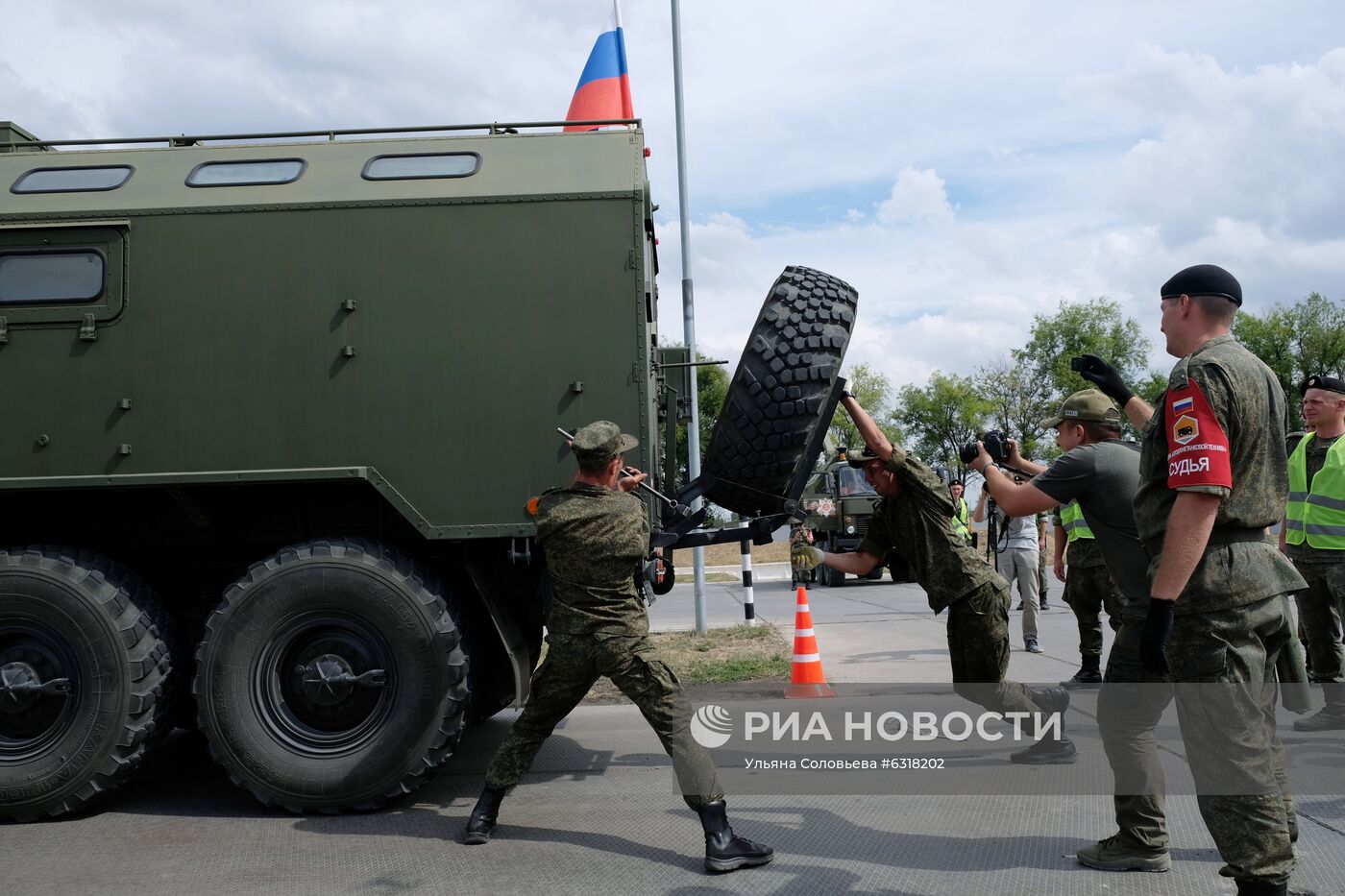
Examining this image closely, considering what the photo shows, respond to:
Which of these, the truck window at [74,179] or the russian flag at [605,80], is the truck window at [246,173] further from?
the russian flag at [605,80]

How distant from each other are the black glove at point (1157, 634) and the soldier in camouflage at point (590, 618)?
1.82 m

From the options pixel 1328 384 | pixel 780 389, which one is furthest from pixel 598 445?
pixel 1328 384

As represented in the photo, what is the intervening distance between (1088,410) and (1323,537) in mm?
2764

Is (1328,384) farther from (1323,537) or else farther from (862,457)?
(862,457)

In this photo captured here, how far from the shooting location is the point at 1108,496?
15.4ft

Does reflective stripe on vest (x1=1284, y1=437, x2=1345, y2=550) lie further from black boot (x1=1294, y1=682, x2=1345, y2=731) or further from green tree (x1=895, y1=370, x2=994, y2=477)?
green tree (x1=895, y1=370, x2=994, y2=477)

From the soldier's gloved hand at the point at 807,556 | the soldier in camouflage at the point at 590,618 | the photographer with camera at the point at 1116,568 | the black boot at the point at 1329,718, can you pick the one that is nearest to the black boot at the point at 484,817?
the soldier in camouflage at the point at 590,618

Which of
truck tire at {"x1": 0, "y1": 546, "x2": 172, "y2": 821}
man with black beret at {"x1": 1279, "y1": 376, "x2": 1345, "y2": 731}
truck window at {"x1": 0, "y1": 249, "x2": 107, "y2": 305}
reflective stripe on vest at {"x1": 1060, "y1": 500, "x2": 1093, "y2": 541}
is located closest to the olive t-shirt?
man with black beret at {"x1": 1279, "y1": 376, "x2": 1345, "y2": 731}

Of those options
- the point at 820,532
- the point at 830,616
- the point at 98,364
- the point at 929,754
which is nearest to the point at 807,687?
the point at 929,754

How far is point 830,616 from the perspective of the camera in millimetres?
14695

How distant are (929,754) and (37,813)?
4.57m

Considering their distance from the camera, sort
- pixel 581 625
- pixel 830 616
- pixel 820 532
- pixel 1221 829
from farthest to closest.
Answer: pixel 820 532
pixel 830 616
pixel 581 625
pixel 1221 829

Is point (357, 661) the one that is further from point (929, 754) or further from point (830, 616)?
point (830, 616)

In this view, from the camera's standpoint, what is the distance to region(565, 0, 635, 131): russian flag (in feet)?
30.2
